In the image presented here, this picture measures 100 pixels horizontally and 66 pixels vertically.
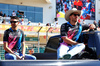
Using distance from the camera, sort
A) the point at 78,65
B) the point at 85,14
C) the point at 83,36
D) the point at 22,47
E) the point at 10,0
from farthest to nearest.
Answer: the point at 85,14 < the point at 10,0 < the point at 22,47 < the point at 83,36 < the point at 78,65

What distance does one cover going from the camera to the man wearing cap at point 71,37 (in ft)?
9.29

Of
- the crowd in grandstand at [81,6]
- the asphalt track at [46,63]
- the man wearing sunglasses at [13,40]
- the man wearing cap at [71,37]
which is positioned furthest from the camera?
the crowd in grandstand at [81,6]

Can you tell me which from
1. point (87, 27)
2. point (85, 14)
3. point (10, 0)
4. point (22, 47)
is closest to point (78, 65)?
point (87, 27)

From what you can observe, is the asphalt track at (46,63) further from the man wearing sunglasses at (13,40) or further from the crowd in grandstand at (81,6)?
the crowd in grandstand at (81,6)

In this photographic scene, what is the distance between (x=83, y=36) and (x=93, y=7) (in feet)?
78.4

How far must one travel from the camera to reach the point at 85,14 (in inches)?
996

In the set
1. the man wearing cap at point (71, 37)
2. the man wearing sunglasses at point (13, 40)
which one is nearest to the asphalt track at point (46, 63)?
the man wearing cap at point (71, 37)

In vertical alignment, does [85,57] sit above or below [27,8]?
below

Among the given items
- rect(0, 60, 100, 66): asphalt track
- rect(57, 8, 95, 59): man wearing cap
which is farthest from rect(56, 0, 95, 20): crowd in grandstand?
rect(0, 60, 100, 66): asphalt track

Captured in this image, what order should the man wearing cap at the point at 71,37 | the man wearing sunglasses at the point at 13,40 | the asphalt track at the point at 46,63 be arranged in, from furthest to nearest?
the man wearing sunglasses at the point at 13,40 → the man wearing cap at the point at 71,37 → the asphalt track at the point at 46,63

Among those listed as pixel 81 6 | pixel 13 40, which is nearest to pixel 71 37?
pixel 13 40

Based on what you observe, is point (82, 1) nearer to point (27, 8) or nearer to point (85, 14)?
point (85, 14)

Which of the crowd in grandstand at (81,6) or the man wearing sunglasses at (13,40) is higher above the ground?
the crowd in grandstand at (81,6)

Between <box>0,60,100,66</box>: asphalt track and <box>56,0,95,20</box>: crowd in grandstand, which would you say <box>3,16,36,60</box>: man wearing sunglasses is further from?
<box>56,0,95,20</box>: crowd in grandstand
